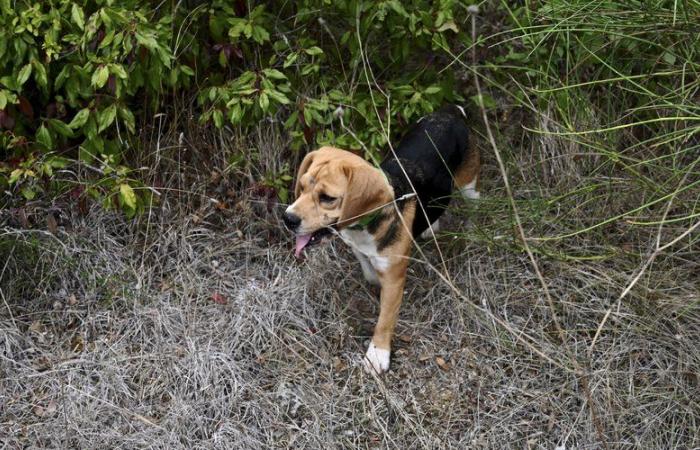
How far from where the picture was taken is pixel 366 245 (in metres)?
3.75

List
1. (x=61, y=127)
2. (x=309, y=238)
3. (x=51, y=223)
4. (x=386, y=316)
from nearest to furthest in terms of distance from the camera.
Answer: (x=309, y=238)
(x=386, y=316)
(x=61, y=127)
(x=51, y=223)

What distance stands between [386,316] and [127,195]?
142 cm

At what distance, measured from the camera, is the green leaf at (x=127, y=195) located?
3850 millimetres

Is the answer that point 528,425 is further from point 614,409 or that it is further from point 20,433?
point 20,433

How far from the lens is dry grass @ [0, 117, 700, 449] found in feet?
11.6

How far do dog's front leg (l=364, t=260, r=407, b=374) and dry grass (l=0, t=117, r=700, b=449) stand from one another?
0.08 meters

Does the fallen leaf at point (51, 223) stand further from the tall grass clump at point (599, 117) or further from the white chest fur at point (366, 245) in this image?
the tall grass clump at point (599, 117)

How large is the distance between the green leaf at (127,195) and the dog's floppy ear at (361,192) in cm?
113

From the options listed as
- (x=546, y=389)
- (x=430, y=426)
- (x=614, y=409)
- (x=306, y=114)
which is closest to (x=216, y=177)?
(x=306, y=114)

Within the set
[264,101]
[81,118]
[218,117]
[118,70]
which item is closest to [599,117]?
[264,101]

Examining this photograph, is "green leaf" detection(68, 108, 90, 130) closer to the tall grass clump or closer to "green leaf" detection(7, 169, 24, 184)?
"green leaf" detection(7, 169, 24, 184)

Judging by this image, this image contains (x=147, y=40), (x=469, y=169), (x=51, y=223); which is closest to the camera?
(x=147, y=40)

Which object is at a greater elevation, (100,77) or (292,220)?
(100,77)

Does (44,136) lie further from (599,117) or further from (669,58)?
(669,58)
